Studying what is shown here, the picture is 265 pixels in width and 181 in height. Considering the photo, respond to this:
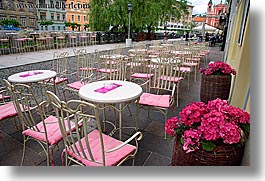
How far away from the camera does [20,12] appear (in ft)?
95.2

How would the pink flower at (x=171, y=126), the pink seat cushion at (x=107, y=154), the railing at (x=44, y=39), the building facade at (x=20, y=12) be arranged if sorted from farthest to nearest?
the building facade at (x=20, y=12) < the railing at (x=44, y=39) < the pink seat cushion at (x=107, y=154) < the pink flower at (x=171, y=126)

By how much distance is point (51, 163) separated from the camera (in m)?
1.79

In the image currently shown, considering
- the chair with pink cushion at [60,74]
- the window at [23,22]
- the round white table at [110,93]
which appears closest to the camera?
the round white table at [110,93]

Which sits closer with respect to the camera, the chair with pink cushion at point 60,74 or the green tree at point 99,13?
the chair with pink cushion at point 60,74

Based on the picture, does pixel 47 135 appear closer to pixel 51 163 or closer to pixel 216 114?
pixel 51 163

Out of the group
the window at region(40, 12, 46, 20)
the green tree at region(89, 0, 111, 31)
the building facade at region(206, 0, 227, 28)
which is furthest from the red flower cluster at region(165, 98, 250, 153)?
the window at region(40, 12, 46, 20)

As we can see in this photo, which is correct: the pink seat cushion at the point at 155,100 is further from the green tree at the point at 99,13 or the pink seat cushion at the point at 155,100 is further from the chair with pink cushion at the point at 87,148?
the green tree at the point at 99,13

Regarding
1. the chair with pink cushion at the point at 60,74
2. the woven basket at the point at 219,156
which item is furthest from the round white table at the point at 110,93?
the chair with pink cushion at the point at 60,74

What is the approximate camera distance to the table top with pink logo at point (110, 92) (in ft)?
5.90

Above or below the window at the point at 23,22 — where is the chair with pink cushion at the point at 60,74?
below

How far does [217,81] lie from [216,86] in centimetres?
8

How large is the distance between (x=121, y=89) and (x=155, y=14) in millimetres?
13777

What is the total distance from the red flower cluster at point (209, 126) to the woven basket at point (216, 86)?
1.74 m

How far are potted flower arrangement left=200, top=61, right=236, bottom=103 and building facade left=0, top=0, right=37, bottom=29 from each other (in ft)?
94.4
